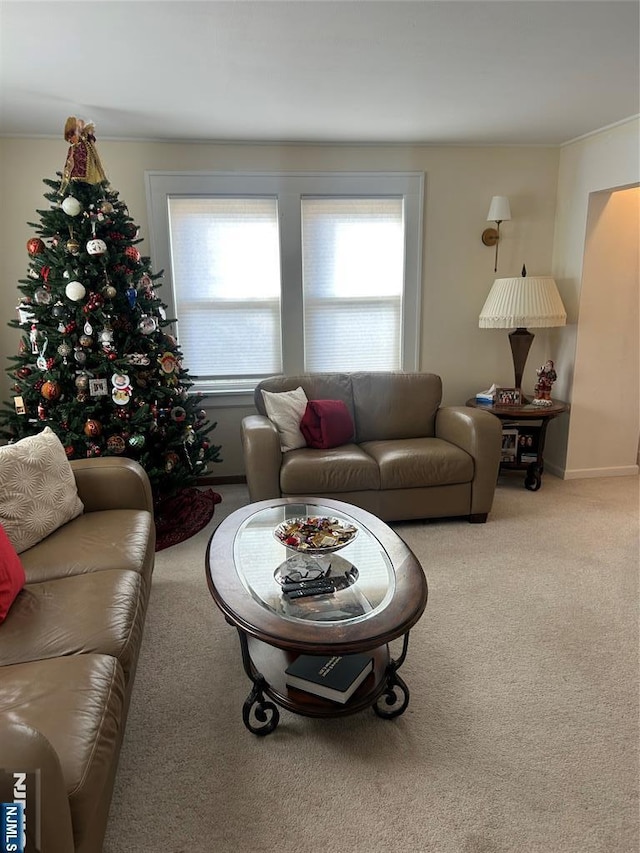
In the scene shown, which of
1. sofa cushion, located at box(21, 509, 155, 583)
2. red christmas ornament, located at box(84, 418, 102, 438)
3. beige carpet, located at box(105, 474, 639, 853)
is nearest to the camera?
beige carpet, located at box(105, 474, 639, 853)

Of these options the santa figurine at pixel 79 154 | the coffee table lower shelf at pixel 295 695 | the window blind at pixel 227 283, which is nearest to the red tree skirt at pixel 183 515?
the window blind at pixel 227 283

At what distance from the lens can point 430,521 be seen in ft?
11.0

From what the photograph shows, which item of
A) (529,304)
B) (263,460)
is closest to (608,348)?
(529,304)

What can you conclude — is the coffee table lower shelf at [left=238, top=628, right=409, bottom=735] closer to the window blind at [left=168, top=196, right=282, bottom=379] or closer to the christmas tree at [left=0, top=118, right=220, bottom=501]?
the christmas tree at [left=0, top=118, right=220, bottom=501]

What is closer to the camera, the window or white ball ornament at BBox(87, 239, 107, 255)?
white ball ornament at BBox(87, 239, 107, 255)

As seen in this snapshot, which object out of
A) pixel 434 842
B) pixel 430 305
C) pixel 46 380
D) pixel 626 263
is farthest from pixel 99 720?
pixel 626 263

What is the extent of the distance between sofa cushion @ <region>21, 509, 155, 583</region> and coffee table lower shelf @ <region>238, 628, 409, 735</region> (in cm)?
55

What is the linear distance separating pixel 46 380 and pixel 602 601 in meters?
3.13

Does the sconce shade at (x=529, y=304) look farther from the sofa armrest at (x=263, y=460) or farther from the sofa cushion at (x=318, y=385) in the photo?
the sofa armrest at (x=263, y=460)

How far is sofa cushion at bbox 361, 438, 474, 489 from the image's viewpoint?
3.10 meters

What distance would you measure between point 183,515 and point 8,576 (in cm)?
178

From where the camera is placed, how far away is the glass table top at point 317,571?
162 centimetres

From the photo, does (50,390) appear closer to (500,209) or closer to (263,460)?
(263,460)

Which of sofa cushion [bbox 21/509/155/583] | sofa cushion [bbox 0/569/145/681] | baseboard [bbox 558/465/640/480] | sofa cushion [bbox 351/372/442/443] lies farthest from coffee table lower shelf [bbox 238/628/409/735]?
baseboard [bbox 558/465/640/480]
